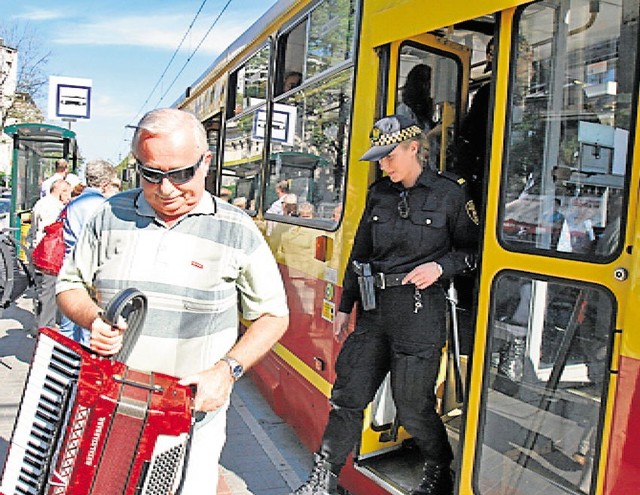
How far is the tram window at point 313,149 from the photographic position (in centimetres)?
377

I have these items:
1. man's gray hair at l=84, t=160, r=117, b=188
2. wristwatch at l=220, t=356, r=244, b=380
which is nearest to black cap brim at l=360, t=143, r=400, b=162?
wristwatch at l=220, t=356, r=244, b=380

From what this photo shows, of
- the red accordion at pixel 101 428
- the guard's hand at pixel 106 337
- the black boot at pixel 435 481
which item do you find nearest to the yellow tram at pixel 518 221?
the black boot at pixel 435 481

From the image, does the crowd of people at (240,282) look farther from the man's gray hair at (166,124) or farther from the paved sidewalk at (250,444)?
the paved sidewalk at (250,444)

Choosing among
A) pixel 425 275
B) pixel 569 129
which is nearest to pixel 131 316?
pixel 425 275

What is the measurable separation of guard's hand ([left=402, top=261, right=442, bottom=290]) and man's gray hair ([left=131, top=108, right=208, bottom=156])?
47.3 inches

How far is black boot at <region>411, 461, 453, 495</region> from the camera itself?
10.1ft

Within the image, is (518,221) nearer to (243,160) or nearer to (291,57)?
(291,57)

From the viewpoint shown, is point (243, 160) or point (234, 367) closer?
point (234, 367)

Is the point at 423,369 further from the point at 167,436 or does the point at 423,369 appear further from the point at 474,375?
the point at 167,436

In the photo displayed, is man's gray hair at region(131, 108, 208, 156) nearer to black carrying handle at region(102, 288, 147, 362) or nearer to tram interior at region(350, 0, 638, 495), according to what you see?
black carrying handle at region(102, 288, 147, 362)

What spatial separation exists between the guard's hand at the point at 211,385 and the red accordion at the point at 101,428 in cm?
6

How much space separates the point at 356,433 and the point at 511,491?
0.87 meters

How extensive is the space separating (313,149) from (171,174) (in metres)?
2.33

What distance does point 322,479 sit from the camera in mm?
3285
